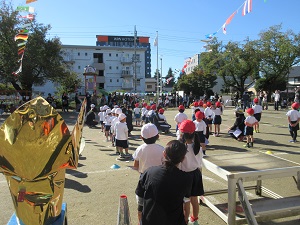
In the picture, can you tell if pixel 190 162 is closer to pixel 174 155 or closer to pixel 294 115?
pixel 174 155

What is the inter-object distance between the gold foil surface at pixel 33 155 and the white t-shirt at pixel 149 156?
1627mm

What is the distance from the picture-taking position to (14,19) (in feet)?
76.8

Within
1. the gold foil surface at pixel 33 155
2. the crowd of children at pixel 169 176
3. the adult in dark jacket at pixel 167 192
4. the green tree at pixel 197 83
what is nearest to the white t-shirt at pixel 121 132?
the crowd of children at pixel 169 176

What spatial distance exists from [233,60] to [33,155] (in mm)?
34713

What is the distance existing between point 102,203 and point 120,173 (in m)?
1.85

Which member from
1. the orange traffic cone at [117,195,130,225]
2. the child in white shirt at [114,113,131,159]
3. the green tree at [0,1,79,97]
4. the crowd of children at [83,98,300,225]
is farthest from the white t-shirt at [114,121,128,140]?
the green tree at [0,1,79,97]

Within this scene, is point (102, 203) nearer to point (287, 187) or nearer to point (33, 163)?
point (33, 163)

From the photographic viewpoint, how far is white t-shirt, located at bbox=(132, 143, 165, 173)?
400 cm

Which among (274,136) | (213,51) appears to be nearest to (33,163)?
(274,136)

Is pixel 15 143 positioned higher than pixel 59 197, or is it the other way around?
pixel 15 143

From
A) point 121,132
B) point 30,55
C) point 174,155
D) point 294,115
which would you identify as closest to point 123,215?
point 174,155

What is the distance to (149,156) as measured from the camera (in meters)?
4.00

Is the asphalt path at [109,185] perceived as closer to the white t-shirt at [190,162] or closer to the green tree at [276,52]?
the white t-shirt at [190,162]

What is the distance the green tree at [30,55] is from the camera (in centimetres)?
2319
